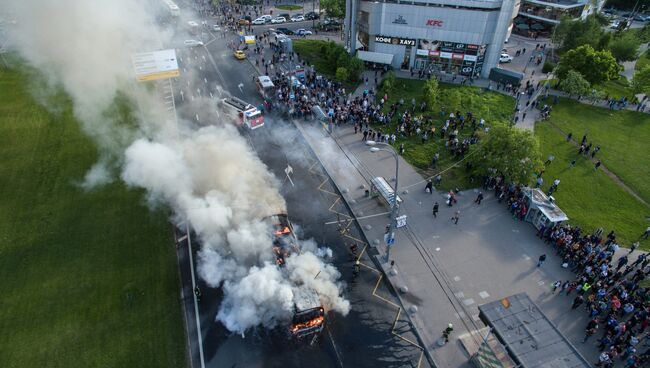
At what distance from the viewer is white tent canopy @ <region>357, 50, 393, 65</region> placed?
49.0 metres

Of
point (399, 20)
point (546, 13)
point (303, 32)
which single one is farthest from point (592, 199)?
point (303, 32)

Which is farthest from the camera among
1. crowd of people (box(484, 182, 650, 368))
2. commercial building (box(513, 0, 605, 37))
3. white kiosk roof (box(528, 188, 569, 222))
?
commercial building (box(513, 0, 605, 37))

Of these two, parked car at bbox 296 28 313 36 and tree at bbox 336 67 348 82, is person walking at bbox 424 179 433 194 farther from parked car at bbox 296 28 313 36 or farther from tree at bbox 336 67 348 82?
parked car at bbox 296 28 313 36

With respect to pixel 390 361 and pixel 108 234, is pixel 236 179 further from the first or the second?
pixel 390 361

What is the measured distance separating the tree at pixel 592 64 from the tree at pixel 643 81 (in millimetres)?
2079

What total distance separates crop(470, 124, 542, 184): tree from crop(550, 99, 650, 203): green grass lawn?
10.9 meters

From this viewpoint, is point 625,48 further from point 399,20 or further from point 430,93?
point 430,93

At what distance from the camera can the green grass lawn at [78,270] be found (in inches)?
747

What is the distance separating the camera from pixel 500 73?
4700 cm

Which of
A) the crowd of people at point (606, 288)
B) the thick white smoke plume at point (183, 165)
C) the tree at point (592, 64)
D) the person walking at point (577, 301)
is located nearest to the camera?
the crowd of people at point (606, 288)

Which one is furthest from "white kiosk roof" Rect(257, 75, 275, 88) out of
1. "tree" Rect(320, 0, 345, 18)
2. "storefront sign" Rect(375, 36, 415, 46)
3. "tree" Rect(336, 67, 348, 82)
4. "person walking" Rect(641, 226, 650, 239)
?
"person walking" Rect(641, 226, 650, 239)

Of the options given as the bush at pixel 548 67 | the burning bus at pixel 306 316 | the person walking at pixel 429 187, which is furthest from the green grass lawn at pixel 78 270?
the bush at pixel 548 67

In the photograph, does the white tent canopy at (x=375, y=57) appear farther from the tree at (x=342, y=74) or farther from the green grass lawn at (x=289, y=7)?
the green grass lawn at (x=289, y=7)

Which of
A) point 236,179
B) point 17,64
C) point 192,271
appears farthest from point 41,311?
point 17,64
